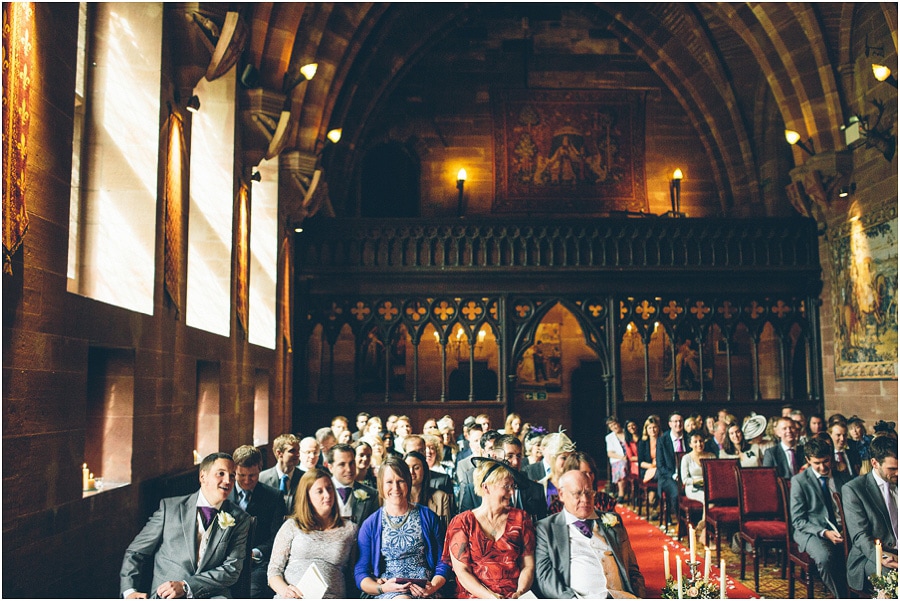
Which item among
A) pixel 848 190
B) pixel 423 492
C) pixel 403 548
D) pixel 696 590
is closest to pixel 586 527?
pixel 696 590

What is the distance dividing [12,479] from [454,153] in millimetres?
13765

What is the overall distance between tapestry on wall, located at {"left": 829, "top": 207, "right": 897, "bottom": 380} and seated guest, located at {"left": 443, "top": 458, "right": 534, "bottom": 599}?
8.27 metres

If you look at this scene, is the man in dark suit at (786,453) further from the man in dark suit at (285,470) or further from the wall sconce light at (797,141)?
the wall sconce light at (797,141)

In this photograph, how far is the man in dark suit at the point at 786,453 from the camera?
25.0 ft

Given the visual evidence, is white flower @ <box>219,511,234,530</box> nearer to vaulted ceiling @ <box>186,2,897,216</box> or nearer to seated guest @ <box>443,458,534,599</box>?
seated guest @ <box>443,458,534,599</box>

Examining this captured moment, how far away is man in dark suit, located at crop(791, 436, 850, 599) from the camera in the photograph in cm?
568

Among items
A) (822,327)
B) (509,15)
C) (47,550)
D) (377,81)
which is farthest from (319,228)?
(47,550)

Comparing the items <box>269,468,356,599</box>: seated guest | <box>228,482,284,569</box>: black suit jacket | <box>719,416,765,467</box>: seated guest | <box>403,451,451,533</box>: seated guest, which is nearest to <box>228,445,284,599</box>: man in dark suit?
<box>228,482,284,569</box>: black suit jacket

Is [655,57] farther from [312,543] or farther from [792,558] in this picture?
[312,543]

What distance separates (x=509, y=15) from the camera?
17.0 metres

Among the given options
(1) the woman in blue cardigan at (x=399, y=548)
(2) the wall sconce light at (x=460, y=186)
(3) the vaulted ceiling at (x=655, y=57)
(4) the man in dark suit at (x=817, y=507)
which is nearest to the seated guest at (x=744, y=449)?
(4) the man in dark suit at (x=817, y=507)

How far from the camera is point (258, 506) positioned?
5207mm

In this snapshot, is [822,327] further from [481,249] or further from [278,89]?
[278,89]

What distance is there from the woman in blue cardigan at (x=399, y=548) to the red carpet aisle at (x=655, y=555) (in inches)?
79.2
